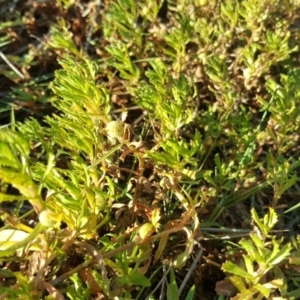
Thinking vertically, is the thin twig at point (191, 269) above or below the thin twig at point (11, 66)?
below

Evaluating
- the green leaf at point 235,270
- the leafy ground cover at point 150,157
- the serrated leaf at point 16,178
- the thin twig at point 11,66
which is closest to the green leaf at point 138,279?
the leafy ground cover at point 150,157

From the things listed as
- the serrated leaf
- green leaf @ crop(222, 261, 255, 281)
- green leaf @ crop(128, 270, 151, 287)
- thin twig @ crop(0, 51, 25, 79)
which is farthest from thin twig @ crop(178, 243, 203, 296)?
thin twig @ crop(0, 51, 25, 79)

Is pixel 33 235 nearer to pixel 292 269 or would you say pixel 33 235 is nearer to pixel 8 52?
pixel 292 269

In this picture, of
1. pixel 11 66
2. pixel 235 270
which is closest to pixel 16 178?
pixel 235 270

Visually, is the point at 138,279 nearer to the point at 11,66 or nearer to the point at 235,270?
the point at 235,270

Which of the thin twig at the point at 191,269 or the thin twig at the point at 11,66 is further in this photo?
the thin twig at the point at 11,66

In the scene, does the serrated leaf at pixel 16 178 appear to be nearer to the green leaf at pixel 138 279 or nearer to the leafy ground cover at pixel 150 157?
the leafy ground cover at pixel 150 157

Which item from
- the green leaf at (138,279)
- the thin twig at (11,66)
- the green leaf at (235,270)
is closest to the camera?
the green leaf at (235,270)

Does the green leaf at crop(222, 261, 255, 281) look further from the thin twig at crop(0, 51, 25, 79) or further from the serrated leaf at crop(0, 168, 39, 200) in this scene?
the thin twig at crop(0, 51, 25, 79)

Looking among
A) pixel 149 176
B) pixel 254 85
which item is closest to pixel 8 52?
pixel 149 176
